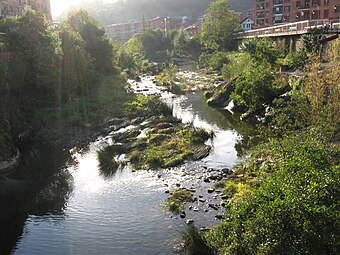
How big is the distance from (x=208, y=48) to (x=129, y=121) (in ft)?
218

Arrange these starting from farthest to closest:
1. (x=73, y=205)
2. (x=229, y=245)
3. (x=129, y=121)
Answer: (x=129, y=121), (x=73, y=205), (x=229, y=245)

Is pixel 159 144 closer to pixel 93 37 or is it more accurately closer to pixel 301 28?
pixel 301 28

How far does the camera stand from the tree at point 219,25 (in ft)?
312

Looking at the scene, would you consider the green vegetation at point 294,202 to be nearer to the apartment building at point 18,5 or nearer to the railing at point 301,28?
the railing at point 301,28

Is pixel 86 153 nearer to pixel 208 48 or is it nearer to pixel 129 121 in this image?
pixel 129 121

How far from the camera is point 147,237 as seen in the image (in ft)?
57.8

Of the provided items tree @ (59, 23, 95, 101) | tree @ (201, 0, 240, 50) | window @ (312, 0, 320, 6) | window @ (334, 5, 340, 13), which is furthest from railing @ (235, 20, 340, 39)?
tree @ (59, 23, 95, 101)

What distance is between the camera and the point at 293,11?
9675cm

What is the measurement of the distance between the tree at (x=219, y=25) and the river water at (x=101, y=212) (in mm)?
69203

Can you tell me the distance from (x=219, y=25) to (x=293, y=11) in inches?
805

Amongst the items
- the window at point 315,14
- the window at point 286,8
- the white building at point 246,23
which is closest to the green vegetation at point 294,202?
the window at point 315,14

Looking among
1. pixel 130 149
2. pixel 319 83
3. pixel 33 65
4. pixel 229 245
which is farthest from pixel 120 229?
pixel 33 65

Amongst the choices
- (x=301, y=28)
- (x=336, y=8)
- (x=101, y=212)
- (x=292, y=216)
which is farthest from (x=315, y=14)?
(x=292, y=216)

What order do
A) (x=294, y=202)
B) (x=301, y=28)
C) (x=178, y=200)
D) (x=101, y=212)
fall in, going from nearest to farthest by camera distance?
(x=294, y=202)
(x=101, y=212)
(x=178, y=200)
(x=301, y=28)
